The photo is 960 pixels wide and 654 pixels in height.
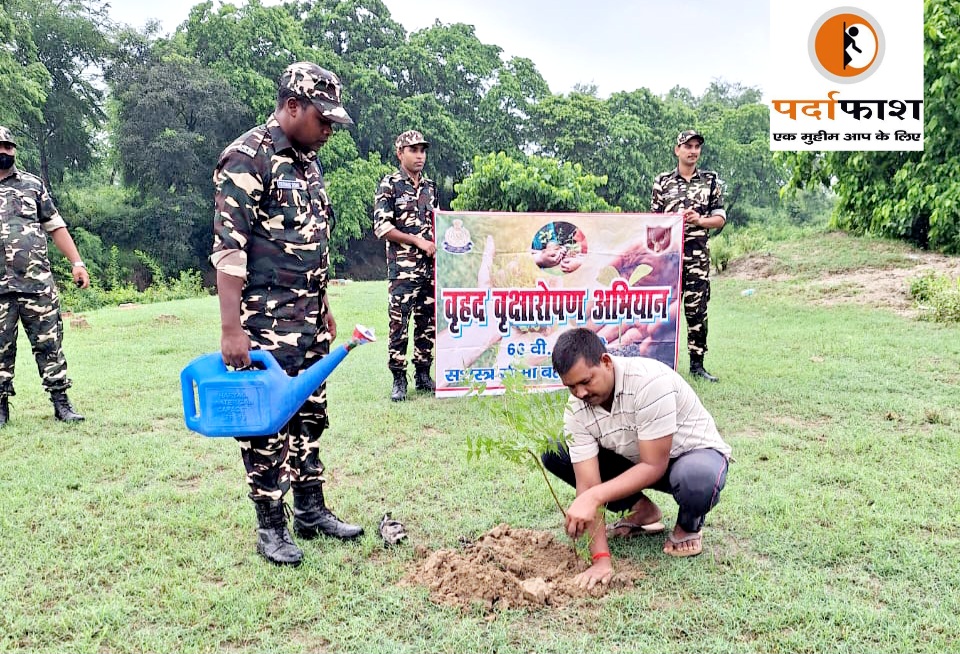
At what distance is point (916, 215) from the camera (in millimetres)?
12328

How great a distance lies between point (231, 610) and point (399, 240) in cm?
339

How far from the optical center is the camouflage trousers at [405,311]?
5488 mm

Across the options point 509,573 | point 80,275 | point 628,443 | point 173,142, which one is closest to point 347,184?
point 173,142

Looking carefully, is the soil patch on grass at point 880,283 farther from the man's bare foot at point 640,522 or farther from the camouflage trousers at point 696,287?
the man's bare foot at point 640,522

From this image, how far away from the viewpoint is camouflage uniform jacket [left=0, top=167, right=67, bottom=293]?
4633mm

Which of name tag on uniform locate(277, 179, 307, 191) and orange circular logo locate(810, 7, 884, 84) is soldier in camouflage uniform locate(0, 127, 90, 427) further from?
orange circular logo locate(810, 7, 884, 84)

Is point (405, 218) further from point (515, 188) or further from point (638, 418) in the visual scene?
point (515, 188)

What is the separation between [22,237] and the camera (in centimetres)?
467

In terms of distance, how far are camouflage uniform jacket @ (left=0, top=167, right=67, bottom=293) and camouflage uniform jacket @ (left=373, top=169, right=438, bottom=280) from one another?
7.73 ft

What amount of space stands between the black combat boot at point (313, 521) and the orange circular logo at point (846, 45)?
35.2ft

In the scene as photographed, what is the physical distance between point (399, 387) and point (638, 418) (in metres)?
3.20

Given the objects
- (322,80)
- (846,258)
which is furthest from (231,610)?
(846,258)

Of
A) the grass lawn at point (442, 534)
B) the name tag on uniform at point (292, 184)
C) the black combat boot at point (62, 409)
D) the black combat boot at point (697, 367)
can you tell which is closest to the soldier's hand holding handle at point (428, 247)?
the grass lawn at point (442, 534)

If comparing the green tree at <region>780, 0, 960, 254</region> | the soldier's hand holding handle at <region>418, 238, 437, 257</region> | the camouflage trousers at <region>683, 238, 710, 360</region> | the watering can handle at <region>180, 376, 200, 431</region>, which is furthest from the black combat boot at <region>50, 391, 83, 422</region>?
the green tree at <region>780, 0, 960, 254</region>
